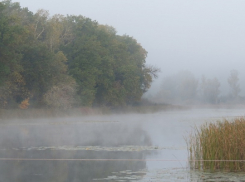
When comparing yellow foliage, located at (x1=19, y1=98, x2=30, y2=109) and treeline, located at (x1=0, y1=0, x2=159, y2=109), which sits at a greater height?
treeline, located at (x1=0, y1=0, x2=159, y2=109)

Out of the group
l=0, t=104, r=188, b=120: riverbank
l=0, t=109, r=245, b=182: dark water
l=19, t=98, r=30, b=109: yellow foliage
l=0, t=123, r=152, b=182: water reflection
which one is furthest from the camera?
l=19, t=98, r=30, b=109: yellow foliage

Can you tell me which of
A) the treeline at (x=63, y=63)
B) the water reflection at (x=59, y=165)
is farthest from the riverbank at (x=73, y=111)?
the water reflection at (x=59, y=165)

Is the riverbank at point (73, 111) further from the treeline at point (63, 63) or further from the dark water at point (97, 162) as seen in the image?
the dark water at point (97, 162)

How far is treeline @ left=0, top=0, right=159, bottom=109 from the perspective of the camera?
172ft

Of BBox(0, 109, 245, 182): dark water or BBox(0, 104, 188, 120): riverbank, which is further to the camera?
BBox(0, 104, 188, 120): riverbank

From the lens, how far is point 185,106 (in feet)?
347

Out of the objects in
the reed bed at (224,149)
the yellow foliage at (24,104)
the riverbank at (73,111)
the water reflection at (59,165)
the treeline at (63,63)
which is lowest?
the water reflection at (59,165)

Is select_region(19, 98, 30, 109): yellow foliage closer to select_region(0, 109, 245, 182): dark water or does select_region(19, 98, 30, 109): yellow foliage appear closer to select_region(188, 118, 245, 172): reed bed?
select_region(0, 109, 245, 182): dark water

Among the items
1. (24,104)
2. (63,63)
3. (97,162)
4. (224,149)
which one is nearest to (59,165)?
(97,162)

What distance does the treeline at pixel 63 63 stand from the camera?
52281 millimetres

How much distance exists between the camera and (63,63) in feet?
220

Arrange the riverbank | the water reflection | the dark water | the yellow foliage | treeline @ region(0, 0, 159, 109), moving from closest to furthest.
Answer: the dark water → the water reflection → the riverbank → treeline @ region(0, 0, 159, 109) → the yellow foliage

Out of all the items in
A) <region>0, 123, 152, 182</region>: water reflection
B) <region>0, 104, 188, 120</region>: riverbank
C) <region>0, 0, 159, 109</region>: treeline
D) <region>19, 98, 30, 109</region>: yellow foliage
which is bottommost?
<region>0, 123, 152, 182</region>: water reflection

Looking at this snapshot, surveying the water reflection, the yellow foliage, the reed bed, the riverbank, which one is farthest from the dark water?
the yellow foliage
